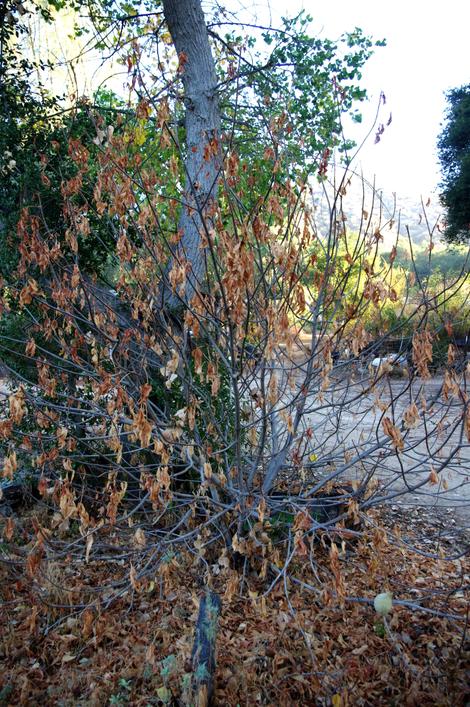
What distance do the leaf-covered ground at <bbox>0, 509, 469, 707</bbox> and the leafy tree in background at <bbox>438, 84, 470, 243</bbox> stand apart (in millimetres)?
10086

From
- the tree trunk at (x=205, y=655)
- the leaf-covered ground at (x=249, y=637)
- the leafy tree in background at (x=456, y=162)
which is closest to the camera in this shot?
the tree trunk at (x=205, y=655)

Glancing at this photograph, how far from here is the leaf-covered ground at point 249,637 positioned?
8.20ft

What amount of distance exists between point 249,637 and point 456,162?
1223 cm

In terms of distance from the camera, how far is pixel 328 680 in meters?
2.54

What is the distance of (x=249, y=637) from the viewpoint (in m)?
2.97

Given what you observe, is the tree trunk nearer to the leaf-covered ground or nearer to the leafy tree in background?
the leaf-covered ground

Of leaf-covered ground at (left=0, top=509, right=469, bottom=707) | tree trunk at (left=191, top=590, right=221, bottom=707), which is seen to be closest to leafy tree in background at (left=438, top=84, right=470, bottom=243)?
leaf-covered ground at (left=0, top=509, right=469, bottom=707)

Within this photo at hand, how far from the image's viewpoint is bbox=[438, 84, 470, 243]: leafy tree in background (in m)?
11.9

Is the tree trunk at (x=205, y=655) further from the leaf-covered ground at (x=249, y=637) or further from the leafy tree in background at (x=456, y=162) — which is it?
the leafy tree in background at (x=456, y=162)

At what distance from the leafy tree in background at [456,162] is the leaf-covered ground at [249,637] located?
33.1 feet

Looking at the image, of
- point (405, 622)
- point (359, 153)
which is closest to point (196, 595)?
point (405, 622)

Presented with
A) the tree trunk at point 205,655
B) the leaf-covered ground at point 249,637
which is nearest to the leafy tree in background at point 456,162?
the leaf-covered ground at point 249,637

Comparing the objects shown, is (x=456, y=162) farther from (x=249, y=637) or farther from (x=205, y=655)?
(x=205, y=655)

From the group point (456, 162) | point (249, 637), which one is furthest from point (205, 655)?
point (456, 162)
